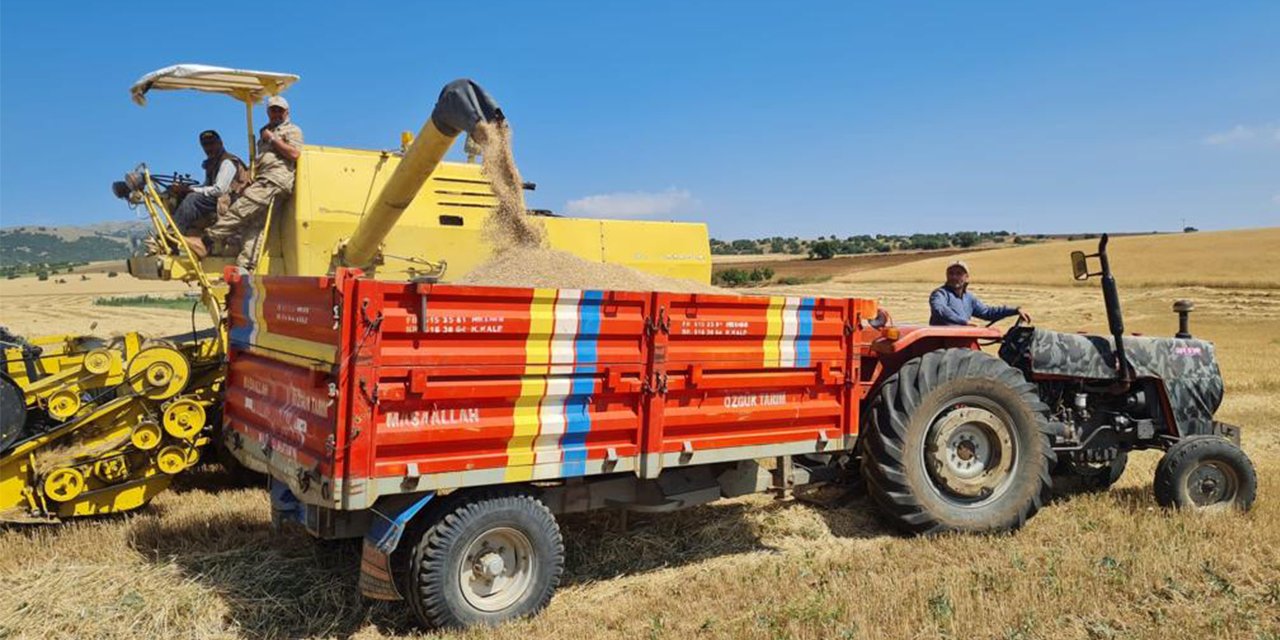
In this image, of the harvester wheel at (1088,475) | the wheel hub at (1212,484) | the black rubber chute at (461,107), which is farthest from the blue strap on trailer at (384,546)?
the wheel hub at (1212,484)

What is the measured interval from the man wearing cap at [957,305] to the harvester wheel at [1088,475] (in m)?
1.15

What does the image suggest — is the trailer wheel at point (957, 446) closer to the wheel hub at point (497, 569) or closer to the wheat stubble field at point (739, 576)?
the wheat stubble field at point (739, 576)

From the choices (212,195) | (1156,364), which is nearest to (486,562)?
(212,195)

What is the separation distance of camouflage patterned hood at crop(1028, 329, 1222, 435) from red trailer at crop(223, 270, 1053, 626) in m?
0.67

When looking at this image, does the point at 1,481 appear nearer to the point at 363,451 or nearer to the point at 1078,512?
the point at 363,451

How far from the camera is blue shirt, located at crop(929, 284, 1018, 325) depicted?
699 centimetres

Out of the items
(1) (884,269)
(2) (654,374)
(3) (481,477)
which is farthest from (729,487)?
(1) (884,269)

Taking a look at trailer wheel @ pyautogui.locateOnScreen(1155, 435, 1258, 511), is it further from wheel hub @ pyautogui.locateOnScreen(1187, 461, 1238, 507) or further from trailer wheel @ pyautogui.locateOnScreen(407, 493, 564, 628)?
trailer wheel @ pyautogui.locateOnScreen(407, 493, 564, 628)

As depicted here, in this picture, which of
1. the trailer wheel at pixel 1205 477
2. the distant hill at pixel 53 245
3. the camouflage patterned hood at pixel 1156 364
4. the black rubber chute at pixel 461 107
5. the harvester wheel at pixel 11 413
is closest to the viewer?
the black rubber chute at pixel 461 107

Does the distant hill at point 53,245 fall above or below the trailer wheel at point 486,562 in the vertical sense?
above

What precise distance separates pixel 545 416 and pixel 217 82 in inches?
171

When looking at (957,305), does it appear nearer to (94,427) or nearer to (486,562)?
(486,562)

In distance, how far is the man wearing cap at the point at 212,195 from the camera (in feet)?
23.2

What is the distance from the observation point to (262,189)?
22.2 ft
